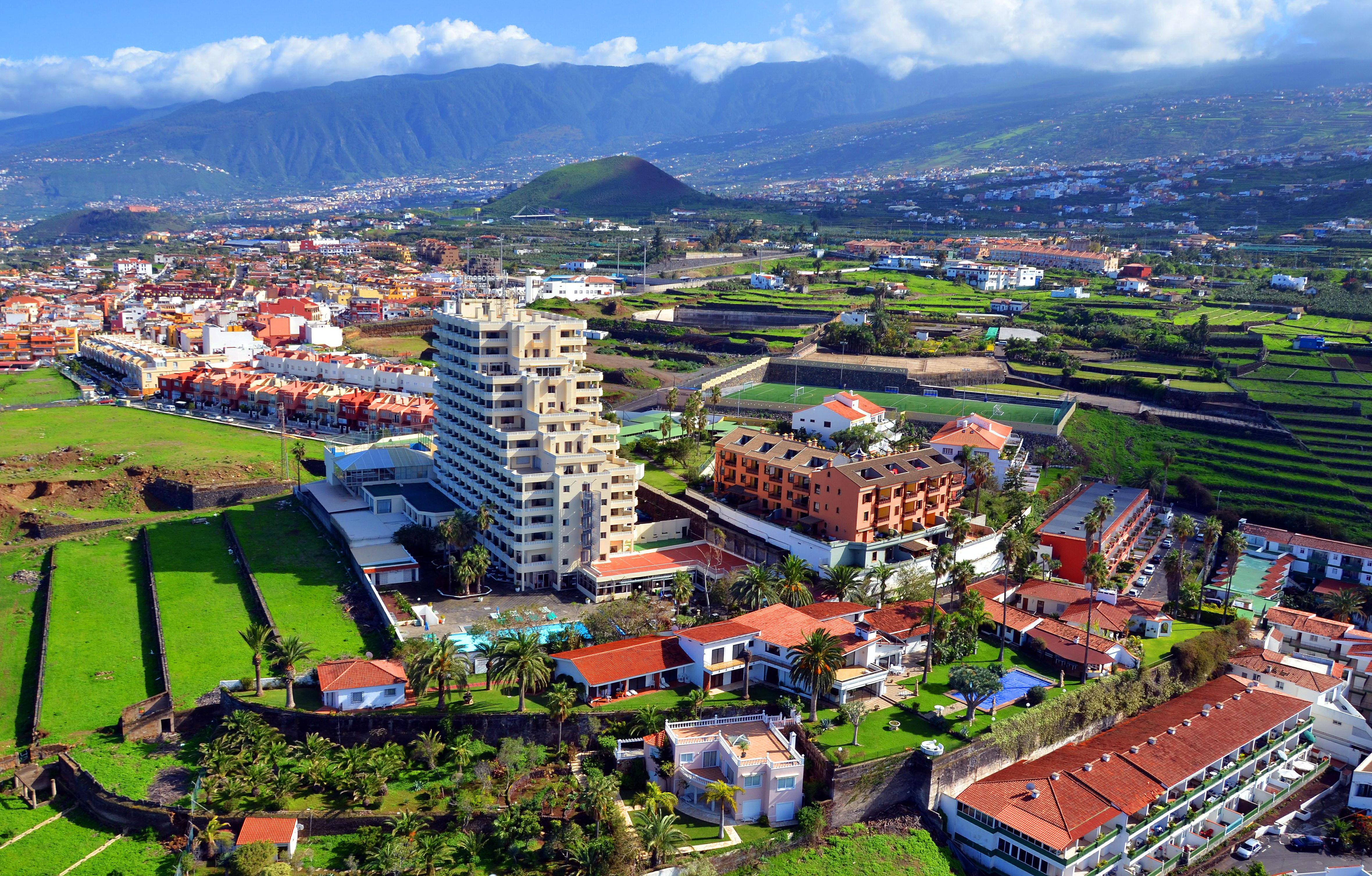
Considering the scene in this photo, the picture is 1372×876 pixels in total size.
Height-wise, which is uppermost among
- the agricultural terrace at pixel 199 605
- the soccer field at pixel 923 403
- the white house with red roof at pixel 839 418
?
the white house with red roof at pixel 839 418

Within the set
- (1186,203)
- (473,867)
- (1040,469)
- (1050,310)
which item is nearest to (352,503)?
(473,867)

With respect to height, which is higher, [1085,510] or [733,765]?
[1085,510]

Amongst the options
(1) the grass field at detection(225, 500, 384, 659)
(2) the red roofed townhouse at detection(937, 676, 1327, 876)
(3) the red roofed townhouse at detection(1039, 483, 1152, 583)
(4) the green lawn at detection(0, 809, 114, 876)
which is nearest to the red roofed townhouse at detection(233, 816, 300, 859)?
(4) the green lawn at detection(0, 809, 114, 876)

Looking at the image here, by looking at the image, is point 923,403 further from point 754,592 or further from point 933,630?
point 933,630

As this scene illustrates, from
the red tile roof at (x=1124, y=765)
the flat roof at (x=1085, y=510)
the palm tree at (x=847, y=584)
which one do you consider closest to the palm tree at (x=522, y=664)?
the palm tree at (x=847, y=584)

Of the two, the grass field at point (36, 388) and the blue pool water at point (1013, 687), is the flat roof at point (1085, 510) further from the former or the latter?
the grass field at point (36, 388)

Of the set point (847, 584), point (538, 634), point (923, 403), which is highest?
point (923, 403)

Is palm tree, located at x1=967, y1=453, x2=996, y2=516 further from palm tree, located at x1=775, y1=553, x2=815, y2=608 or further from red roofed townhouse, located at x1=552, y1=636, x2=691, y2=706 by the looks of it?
red roofed townhouse, located at x1=552, y1=636, x2=691, y2=706

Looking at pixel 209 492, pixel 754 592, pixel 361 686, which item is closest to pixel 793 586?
pixel 754 592
